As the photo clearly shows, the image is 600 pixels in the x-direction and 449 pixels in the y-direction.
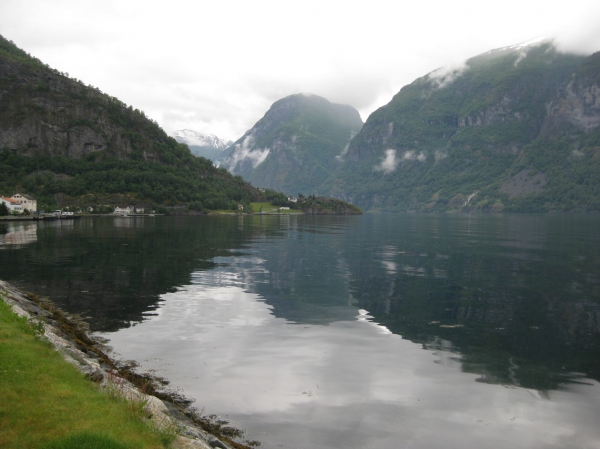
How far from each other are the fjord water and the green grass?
19.7 ft

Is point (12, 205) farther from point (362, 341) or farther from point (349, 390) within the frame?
point (349, 390)

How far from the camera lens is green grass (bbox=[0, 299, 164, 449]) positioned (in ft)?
33.0

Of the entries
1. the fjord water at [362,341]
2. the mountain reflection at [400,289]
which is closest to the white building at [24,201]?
the mountain reflection at [400,289]

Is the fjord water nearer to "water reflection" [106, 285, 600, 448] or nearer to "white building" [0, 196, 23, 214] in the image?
"water reflection" [106, 285, 600, 448]

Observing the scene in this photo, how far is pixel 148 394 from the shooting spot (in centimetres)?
1808

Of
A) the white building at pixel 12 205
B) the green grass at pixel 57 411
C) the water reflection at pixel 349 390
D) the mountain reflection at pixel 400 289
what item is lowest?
the water reflection at pixel 349 390

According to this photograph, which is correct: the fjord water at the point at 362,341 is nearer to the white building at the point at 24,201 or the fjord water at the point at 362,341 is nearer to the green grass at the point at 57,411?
the green grass at the point at 57,411

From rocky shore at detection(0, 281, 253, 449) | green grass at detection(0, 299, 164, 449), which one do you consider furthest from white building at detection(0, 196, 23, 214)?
green grass at detection(0, 299, 164, 449)

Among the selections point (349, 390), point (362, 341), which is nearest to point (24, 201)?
point (362, 341)

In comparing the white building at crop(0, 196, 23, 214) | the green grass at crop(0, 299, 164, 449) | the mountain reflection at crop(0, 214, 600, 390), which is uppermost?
the white building at crop(0, 196, 23, 214)

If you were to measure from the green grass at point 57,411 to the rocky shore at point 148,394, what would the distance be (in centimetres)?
82

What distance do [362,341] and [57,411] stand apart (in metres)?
19.7

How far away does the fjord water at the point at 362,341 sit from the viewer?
59.5ft

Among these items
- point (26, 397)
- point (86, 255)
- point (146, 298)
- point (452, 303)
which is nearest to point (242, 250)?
point (86, 255)
